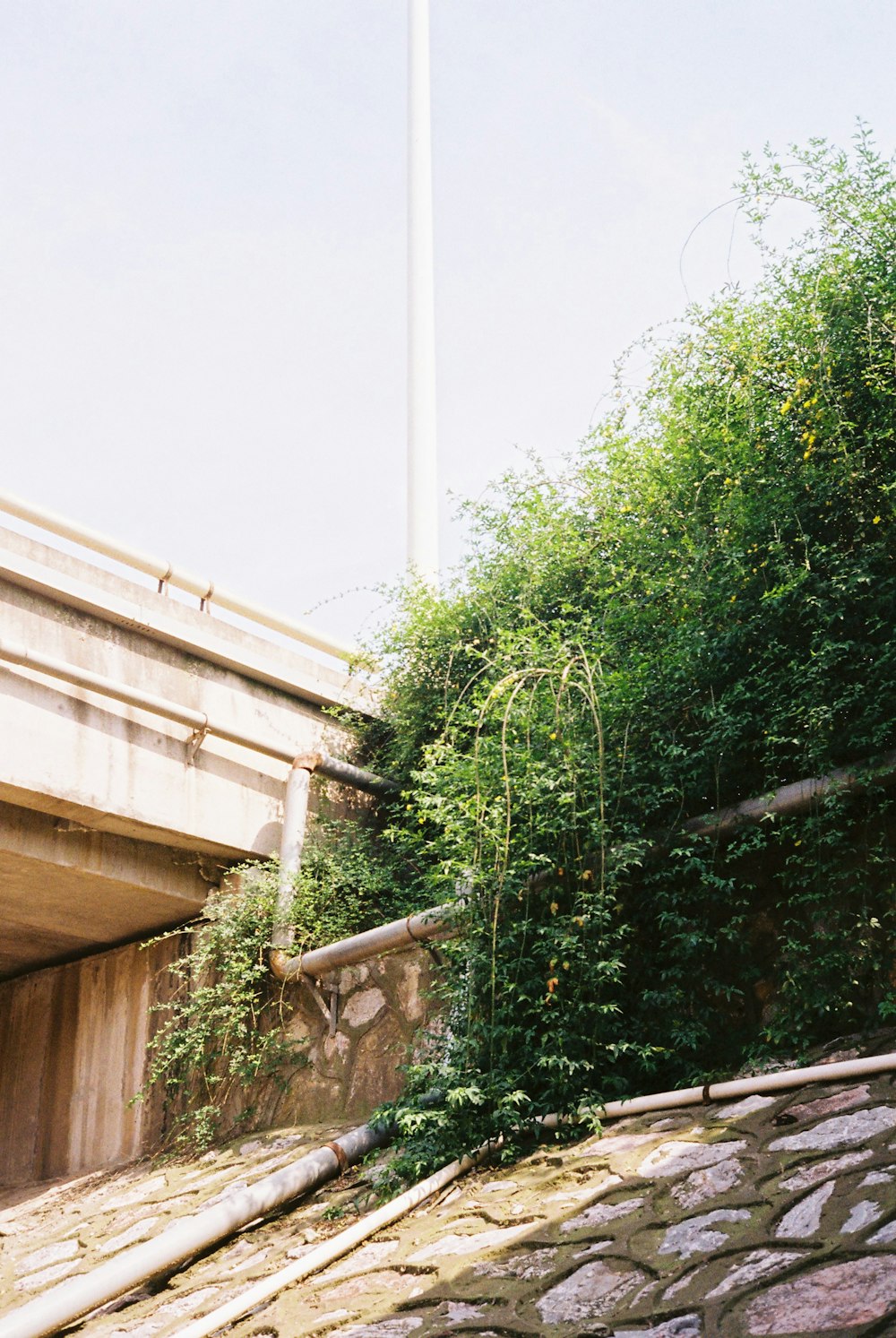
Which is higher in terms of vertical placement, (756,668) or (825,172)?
(825,172)

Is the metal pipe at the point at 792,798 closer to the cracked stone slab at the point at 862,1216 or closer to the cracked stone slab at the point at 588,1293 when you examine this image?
the cracked stone slab at the point at 862,1216

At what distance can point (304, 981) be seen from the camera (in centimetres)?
688

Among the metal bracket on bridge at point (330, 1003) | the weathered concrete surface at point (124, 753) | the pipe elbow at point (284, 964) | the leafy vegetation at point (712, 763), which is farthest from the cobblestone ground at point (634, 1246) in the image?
the weathered concrete surface at point (124, 753)

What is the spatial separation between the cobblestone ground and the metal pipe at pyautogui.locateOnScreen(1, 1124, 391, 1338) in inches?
3.0

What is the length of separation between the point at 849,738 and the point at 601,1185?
189 cm

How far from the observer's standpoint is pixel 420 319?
1112cm

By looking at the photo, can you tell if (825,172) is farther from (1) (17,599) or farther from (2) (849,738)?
(1) (17,599)

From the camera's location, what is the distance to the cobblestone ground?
3064 mm

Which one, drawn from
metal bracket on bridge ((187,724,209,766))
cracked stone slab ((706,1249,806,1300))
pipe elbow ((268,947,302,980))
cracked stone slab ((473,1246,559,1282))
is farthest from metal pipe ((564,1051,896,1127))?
metal bracket on bridge ((187,724,209,766))

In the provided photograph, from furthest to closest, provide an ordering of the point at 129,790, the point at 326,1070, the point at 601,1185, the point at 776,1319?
the point at 129,790, the point at 326,1070, the point at 601,1185, the point at 776,1319

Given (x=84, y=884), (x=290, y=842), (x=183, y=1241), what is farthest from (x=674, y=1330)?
(x=84, y=884)

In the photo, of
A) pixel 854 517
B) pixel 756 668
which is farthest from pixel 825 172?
pixel 756 668

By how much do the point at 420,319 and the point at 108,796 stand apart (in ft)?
19.6

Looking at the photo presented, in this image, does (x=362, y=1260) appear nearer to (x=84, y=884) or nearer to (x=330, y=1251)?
(x=330, y=1251)
